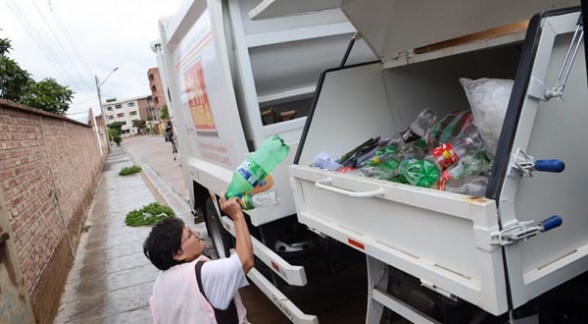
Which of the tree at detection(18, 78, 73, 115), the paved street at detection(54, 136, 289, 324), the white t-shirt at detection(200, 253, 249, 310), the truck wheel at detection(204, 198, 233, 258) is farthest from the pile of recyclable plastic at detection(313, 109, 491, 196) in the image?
the tree at detection(18, 78, 73, 115)

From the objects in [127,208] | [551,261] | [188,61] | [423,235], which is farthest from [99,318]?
[127,208]

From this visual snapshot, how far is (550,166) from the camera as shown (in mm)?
1315

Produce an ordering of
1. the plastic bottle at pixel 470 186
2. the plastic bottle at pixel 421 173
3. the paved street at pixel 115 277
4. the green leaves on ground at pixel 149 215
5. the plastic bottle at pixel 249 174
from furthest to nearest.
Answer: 1. the green leaves on ground at pixel 149 215
2. the paved street at pixel 115 277
3. the plastic bottle at pixel 249 174
4. the plastic bottle at pixel 421 173
5. the plastic bottle at pixel 470 186

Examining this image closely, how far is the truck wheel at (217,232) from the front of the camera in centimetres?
449

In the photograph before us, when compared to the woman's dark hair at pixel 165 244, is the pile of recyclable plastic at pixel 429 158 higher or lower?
higher

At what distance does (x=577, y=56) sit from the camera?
1492 millimetres

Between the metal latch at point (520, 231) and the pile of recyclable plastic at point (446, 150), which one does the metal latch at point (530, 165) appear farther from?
the pile of recyclable plastic at point (446, 150)

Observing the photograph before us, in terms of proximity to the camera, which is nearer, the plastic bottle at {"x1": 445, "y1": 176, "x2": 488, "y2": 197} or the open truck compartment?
the open truck compartment

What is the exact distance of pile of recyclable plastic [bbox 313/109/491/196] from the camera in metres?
1.86

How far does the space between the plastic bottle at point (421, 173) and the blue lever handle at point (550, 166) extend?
0.61 meters

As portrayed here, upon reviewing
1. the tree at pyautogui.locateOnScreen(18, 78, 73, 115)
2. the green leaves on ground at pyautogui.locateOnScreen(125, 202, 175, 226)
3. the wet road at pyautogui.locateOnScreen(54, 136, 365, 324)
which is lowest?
the wet road at pyautogui.locateOnScreen(54, 136, 365, 324)

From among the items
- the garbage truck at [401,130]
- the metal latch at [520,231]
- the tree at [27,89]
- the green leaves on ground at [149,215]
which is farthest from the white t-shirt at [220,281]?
the tree at [27,89]

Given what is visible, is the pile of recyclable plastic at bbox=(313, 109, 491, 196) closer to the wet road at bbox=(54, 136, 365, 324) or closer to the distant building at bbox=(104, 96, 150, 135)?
the wet road at bbox=(54, 136, 365, 324)

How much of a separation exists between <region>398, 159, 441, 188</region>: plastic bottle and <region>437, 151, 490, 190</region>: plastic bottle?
0.05m
